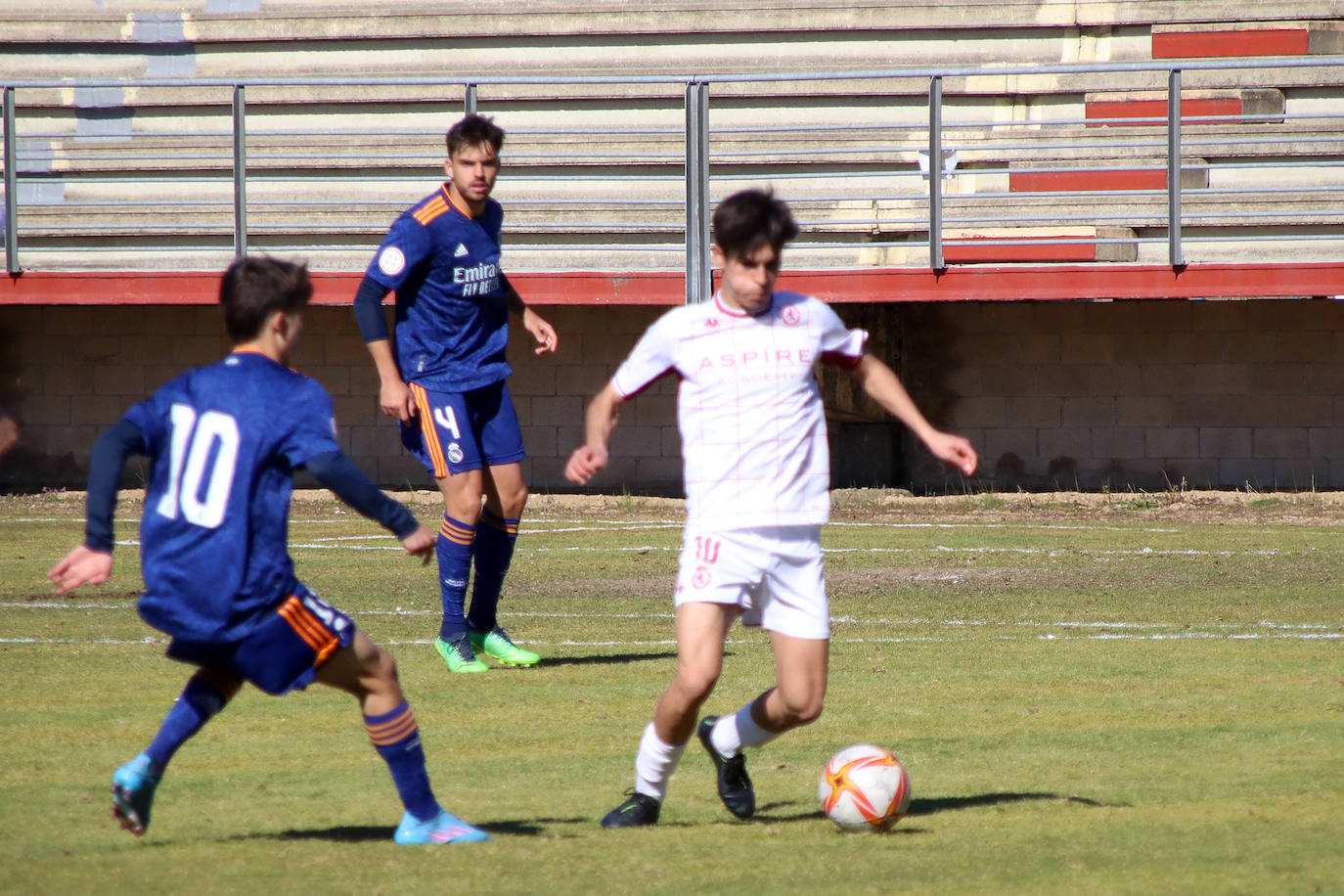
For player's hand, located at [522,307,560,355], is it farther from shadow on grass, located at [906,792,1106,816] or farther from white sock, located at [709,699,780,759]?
shadow on grass, located at [906,792,1106,816]

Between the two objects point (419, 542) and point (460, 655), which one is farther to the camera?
point (460, 655)

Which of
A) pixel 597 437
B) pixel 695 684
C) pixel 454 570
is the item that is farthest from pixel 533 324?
pixel 695 684

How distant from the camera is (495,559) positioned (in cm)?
778

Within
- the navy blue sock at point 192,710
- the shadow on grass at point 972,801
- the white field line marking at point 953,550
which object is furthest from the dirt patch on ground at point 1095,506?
the navy blue sock at point 192,710

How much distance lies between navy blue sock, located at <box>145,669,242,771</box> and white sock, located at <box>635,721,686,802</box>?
115 centimetres

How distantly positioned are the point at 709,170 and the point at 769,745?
36.9ft

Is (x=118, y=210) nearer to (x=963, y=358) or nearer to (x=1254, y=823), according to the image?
(x=963, y=358)

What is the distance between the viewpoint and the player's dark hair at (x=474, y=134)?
285 inches

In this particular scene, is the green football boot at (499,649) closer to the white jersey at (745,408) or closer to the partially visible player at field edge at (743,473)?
the partially visible player at field edge at (743,473)

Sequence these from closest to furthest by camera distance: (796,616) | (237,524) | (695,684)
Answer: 1. (237,524)
2. (695,684)
3. (796,616)

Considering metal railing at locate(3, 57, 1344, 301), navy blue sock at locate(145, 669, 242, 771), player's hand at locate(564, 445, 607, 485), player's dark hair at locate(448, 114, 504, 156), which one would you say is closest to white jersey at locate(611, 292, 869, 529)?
player's hand at locate(564, 445, 607, 485)

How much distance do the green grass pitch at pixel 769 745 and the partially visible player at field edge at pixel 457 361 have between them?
41 cm

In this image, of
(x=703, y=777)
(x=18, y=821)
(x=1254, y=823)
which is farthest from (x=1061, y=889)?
(x=18, y=821)

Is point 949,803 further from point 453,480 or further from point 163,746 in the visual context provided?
point 453,480
